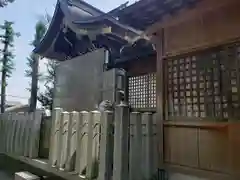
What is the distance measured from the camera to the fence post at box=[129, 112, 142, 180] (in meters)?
2.82

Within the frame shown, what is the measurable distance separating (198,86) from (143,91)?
3.16m

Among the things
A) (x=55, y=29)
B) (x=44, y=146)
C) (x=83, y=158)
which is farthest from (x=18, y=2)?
(x=83, y=158)

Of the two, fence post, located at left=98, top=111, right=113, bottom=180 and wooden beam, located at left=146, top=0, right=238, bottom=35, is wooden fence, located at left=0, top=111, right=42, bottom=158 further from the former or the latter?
wooden beam, located at left=146, top=0, right=238, bottom=35

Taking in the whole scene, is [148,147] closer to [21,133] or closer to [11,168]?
[21,133]

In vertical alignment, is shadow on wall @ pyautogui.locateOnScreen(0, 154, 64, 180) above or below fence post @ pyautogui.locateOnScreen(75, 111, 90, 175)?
below

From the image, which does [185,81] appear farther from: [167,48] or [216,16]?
[216,16]

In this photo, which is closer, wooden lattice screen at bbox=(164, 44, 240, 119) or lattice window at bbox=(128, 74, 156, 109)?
wooden lattice screen at bbox=(164, 44, 240, 119)

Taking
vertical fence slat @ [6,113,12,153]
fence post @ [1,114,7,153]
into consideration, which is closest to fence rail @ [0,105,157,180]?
vertical fence slat @ [6,113,12,153]

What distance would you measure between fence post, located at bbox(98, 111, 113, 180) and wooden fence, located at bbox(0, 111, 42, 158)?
8.42 feet

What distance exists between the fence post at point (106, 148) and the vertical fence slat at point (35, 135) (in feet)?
8.35

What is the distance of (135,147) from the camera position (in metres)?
2.86

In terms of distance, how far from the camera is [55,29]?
8.59m

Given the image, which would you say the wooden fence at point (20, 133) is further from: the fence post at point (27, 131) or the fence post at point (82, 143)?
the fence post at point (82, 143)

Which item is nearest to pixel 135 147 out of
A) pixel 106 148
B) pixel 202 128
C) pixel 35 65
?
pixel 106 148
